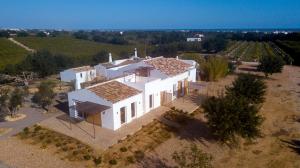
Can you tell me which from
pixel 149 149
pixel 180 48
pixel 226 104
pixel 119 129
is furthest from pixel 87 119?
pixel 180 48

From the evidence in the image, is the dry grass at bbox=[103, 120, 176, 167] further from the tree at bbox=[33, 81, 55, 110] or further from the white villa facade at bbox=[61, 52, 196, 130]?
the tree at bbox=[33, 81, 55, 110]

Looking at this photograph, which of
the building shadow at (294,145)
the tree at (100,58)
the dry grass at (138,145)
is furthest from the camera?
the tree at (100,58)

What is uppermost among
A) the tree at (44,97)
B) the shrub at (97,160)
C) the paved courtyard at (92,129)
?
the tree at (44,97)

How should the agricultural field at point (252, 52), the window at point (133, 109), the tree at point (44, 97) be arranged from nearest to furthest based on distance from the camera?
the window at point (133, 109) → the tree at point (44, 97) → the agricultural field at point (252, 52)

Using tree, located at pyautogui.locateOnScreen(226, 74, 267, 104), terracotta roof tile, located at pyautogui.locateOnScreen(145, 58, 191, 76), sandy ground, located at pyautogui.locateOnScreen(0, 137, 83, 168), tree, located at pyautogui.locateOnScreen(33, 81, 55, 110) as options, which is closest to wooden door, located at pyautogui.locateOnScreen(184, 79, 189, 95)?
terracotta roof tile, located at pyautogui.locateOnScreen(145, 58, 191, 76)

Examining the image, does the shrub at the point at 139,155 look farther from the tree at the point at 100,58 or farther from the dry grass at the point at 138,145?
the tree at the point at 100,58

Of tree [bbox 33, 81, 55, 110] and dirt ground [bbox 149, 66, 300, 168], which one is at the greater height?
tree [bbox 33, 81, 55, 110]

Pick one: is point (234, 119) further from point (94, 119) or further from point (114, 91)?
point (94, 119)

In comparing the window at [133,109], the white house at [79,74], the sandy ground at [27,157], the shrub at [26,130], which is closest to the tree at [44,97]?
the shrub at [26,130]
